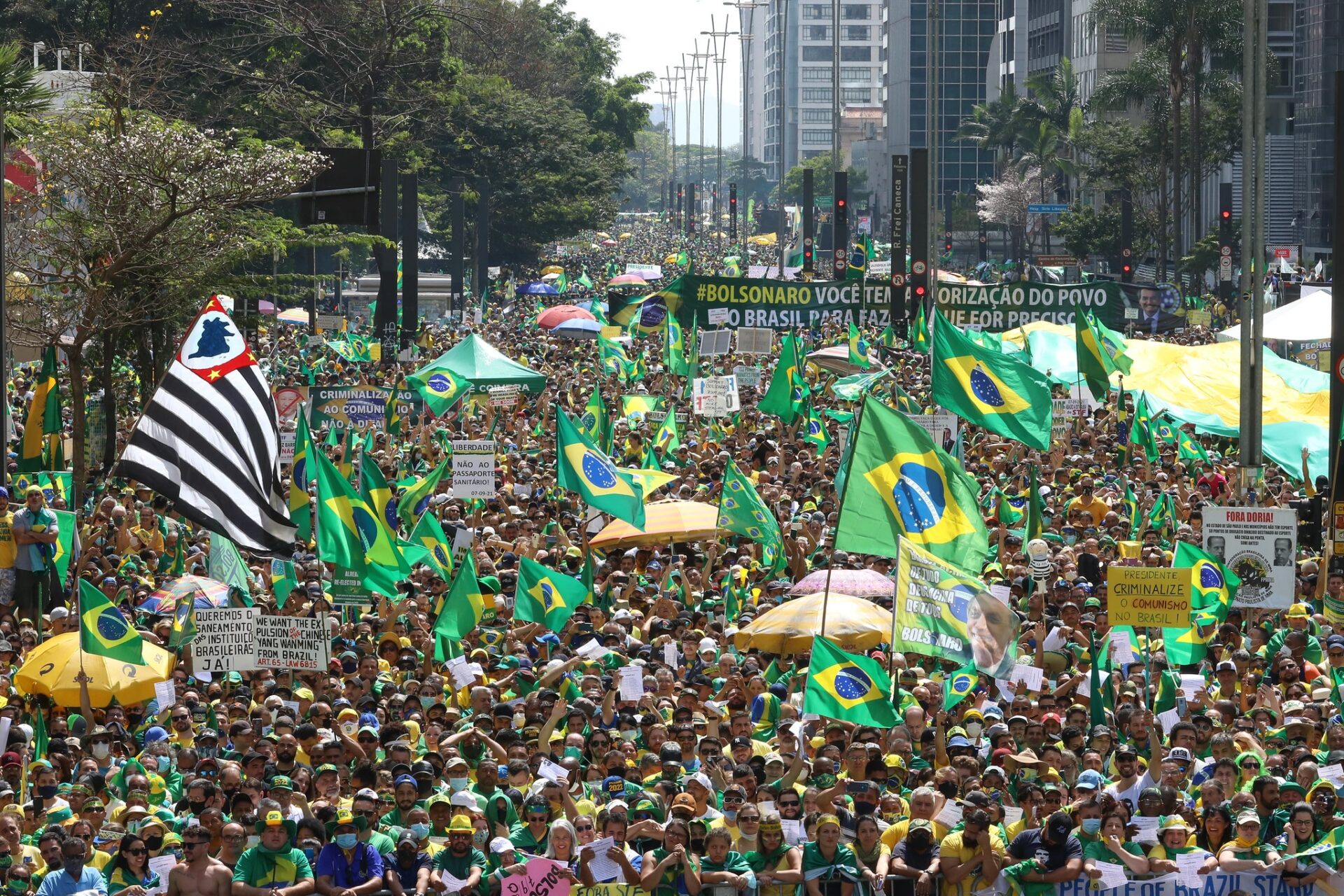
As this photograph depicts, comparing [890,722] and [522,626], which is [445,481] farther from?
[890,722]

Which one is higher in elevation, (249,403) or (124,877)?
(249,403)

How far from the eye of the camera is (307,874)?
9195 millimetres

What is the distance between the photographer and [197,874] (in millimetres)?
9008

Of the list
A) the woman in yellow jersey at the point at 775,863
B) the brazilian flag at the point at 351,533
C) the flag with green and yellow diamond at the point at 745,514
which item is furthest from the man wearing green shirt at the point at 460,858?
the flag with green and yellow diamond at the point at 745,514

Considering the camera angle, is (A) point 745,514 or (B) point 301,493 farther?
(B) point 301,493

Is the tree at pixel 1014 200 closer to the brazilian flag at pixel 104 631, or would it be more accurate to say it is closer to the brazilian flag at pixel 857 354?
the brazilian flag at pixel 857 354

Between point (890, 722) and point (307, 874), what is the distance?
328cm

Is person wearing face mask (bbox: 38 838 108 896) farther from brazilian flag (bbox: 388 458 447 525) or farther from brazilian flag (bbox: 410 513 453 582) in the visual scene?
brazilian flag (bbox: 388 458 447 525)

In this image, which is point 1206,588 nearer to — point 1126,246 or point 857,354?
point 857,354

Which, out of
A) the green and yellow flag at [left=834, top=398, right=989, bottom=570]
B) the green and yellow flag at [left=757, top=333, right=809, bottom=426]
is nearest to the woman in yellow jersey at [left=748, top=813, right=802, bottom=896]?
the green and yellow flag at [left=834, top=398, right=989, bottom=570]

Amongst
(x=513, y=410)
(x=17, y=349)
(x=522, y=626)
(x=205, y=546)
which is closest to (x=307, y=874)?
(x=522, y=626)

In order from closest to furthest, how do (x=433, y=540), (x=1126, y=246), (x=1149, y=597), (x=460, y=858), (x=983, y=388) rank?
1. (x=460, y=858)
2. (x=1149, y=597)
3. (x=433, y=540)
4. (x=983, y=388)
5. (x=1126, y=246)

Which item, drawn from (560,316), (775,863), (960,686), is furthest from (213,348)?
(560,316)

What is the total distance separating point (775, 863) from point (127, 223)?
59.2 feet
